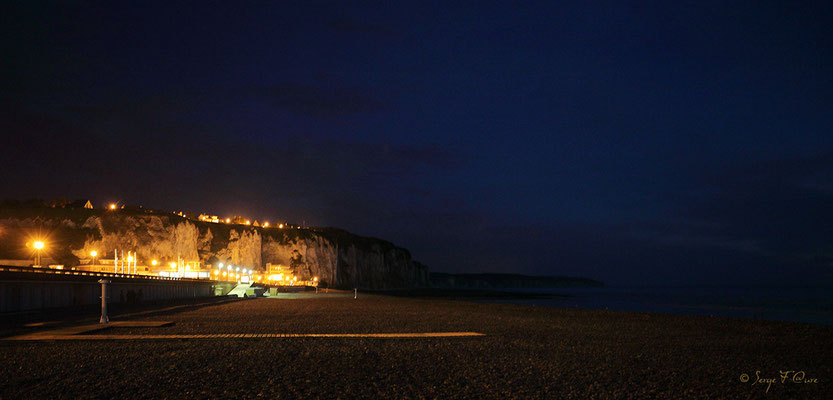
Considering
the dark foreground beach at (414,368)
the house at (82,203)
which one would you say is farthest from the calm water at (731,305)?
the house at (82,203)

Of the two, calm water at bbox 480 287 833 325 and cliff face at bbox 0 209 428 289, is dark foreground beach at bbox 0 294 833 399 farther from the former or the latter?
cliff face at bbox 0 209 428 289

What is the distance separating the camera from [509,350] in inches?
532

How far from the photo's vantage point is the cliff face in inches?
2963

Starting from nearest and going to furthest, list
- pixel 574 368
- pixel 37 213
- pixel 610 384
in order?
pixel 610 384, pixel 574 368, pixel 37 213

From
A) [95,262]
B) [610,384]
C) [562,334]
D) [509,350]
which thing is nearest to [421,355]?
[509,350]

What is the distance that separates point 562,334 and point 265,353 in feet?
34.3

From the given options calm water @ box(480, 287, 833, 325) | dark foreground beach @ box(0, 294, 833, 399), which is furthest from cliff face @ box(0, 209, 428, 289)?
dark foreground beach @ box(0, 294, 833, 399)

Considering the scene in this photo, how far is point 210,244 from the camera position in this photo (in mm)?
101438

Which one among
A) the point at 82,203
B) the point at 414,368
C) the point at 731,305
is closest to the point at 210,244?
the point at 82,203

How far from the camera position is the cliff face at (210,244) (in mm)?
75250

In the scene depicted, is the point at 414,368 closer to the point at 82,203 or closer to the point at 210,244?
the point at 210,244

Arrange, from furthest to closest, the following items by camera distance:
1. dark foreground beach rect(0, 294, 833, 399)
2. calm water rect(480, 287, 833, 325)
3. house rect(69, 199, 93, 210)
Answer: house rect(69, 199, 93, 210)
calm water rect(480, 287, 833, 325)
dark foreground beach rect(0, 294, 833, 399)

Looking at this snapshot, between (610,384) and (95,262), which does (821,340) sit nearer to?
(610,384)

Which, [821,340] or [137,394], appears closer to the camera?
[137,394]
